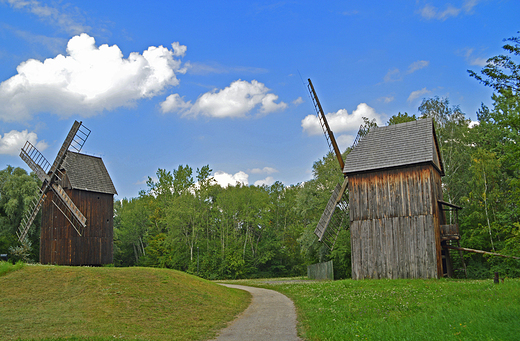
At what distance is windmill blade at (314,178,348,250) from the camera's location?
107 feet

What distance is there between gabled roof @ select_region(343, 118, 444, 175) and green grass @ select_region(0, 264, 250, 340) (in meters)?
14.1

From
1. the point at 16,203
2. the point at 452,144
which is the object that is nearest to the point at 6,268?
the point at 16,203

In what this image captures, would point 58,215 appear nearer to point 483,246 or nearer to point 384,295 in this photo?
point 384,295

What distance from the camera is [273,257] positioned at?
61375mm

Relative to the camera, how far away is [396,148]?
29.5 m

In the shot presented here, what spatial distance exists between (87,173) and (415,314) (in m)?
33.0

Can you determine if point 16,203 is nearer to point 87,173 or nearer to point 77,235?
point 87,173

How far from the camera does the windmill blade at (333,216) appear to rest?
107ft

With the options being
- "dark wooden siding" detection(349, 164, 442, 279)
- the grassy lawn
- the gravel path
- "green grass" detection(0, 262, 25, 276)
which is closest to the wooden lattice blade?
"green grass" detection(0, 262, 25, 276)

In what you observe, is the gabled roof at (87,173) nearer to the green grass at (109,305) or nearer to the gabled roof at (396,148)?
the green grass at (109,305)

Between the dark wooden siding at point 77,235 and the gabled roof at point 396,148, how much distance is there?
23184 millimetres

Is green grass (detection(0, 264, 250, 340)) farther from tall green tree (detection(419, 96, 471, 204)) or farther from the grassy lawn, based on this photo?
tall green tree (detection(419, 96, 471, 204))

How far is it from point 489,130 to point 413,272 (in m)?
17.9

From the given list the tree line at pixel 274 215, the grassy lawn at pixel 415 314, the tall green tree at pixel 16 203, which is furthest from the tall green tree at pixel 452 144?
the tall green tree at pixel 16 203
